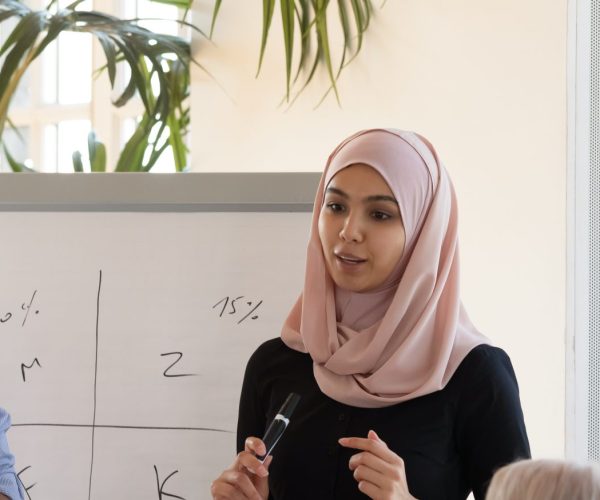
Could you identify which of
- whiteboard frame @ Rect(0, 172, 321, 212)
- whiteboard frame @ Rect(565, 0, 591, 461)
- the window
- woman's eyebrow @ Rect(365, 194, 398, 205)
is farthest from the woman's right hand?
the window

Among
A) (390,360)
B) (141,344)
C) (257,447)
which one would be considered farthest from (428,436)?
(141,344)

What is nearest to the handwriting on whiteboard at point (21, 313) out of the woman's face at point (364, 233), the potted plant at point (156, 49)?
the woman's face at point (364, 233)

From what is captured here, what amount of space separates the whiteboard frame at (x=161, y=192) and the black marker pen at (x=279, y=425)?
420mm

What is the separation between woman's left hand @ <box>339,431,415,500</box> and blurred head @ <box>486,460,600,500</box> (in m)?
0.25

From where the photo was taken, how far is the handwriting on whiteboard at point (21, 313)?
1.67 metres

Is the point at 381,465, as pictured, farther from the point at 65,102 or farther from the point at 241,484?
the point at 65,102

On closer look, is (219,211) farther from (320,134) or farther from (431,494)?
(320,134)

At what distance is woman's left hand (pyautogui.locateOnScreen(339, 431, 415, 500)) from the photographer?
1208 mm

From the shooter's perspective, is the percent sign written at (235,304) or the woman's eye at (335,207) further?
the percent sign written at (235,304)

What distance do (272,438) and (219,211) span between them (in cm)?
50

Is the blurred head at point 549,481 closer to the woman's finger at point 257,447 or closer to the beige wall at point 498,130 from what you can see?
the woman's finger at point 257,447

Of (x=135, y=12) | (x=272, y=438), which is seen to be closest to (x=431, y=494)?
(x=272, y=438)

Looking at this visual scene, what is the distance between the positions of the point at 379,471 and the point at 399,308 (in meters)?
0.25

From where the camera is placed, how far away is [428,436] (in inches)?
52.5
